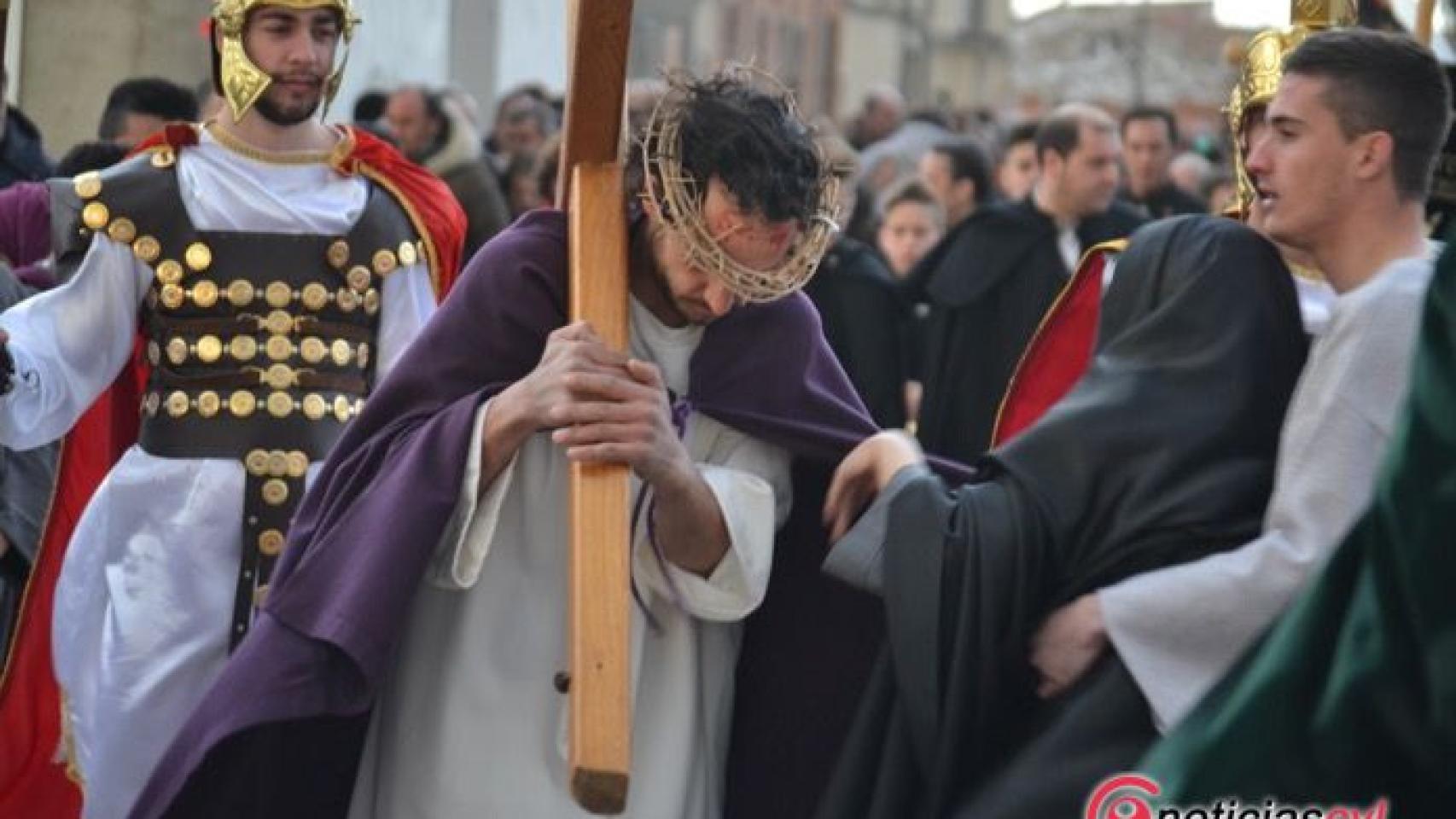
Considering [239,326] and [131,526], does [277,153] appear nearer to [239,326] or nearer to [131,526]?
[239,326]

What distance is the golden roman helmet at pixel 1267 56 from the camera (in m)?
5.89

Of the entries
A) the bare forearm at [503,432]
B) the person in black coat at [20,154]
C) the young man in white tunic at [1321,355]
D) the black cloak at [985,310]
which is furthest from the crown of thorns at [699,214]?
the black cloak at [985,310]

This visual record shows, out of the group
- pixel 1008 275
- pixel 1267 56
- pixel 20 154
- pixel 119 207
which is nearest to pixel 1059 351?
pixel 1267 56

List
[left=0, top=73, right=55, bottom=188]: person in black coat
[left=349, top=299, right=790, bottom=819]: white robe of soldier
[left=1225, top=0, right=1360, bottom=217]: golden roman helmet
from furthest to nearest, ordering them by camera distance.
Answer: [left=0, top=73, right=55, bottom=188]: person in black coat < [left=1225, top=0, right=1360, bottom=217]: golden roman helmet < [left=349, top=299, right=790, bottom=819]: white robe of soldier

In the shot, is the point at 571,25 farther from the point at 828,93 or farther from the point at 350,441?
the point at 828,93

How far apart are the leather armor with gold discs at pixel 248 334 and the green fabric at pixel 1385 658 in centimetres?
384

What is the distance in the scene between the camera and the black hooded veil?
4332 millimetres

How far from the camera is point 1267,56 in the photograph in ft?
19.6

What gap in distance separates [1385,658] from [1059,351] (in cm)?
348

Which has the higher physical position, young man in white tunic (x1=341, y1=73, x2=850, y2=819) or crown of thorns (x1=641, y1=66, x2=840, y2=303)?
crown of thorns (x1=641, y1=66, x2=840, y2=303)

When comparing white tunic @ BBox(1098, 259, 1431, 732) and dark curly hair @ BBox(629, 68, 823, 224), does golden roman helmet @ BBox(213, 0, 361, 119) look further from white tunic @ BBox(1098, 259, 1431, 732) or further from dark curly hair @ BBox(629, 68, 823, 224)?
white tunic @ BBox(1098, 259, 1431, 732)

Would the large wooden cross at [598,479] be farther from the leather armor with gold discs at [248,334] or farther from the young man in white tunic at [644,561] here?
the leather armor with gold discs at [248,334]

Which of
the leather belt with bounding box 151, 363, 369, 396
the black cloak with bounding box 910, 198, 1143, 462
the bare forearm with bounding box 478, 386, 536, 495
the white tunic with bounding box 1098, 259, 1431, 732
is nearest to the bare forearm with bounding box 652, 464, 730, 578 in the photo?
the bare forearm with bounding box 478, 386, 536, 495

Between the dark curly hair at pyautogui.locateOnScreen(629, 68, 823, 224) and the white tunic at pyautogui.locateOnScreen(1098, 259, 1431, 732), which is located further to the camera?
the dark curly hair at pyautogui.locateOnScreen(629, 68, 823, 224)
